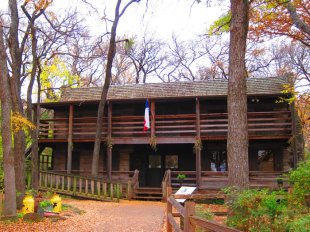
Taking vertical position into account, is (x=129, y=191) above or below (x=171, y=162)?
below

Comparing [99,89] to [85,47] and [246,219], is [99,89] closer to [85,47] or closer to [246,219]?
[85,47]

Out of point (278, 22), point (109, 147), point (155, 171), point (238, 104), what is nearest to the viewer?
point (238, 104)

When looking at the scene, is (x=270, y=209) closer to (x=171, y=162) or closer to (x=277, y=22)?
(x=277, y=22)

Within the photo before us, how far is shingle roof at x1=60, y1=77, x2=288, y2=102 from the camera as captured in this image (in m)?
22.2

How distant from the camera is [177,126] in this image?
20.9 metres

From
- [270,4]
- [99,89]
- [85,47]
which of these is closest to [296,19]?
[270,4]

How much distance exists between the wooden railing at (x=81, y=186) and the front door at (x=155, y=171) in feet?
12.6

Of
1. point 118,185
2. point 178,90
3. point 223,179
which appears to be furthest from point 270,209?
point 178,90

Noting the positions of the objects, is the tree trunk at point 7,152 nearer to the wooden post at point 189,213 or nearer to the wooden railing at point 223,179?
the wooden post at point 189,213

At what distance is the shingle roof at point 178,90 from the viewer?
72.9ft

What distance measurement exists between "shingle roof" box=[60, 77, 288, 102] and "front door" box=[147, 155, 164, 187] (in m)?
4.09

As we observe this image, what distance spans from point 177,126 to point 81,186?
6.05 metres

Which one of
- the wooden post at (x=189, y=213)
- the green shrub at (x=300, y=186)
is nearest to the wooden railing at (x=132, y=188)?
the green shrub at (x=300, y=186)

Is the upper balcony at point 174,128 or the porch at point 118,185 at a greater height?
the upper balcony at point 174,128
